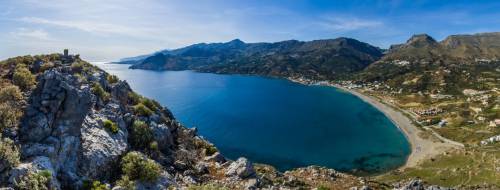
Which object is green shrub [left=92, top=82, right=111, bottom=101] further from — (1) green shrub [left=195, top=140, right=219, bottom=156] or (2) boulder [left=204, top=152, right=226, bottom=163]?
(2) boulder [left=204, top=152, right=226, bottom=163]

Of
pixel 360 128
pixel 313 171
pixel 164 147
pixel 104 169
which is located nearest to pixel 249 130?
pixel 360 128

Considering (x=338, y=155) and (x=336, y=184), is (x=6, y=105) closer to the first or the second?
(x=336, y=184)

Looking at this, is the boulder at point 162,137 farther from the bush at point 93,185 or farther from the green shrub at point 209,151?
the bush at point 93,185

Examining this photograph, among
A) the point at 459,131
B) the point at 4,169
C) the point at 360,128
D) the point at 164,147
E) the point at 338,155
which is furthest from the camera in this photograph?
the point at 360,128

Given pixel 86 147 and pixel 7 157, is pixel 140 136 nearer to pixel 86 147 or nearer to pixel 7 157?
pixel 86 147

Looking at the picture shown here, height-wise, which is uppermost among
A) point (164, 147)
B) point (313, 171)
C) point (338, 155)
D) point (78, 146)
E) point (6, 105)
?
point (6, 105)

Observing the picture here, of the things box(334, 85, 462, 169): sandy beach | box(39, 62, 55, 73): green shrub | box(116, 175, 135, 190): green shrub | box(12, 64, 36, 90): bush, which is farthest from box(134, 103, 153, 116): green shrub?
box(334, 85, 462, 169): sandy beach

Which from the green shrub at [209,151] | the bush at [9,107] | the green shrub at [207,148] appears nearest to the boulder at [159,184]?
the bush at [9,107]

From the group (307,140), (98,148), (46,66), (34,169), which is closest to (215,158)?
(98,148)
